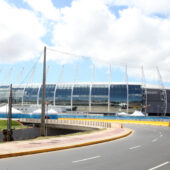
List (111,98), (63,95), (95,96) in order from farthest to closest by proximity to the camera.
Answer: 1. (63,95)
2. (95,96)
3. (111,98)

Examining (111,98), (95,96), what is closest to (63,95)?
(95,96)

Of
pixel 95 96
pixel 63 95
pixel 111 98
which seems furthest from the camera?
pixel 63 95

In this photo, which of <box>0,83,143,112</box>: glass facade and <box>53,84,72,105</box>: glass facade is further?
<box>53,84,72,105</box>: glass facade

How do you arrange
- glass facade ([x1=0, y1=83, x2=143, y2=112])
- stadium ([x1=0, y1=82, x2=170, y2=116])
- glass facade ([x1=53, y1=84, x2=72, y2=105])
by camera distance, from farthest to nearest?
glass facade ([x1=53, y1=84, x2=72, y2=105]) < glass facade ([x1=0, y1=83, x2=143, y2=112]) < stadium ([x1=0, y1=82, x2=170, y2=116])

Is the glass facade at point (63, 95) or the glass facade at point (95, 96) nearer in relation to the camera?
the glass facade at point (95, 96)


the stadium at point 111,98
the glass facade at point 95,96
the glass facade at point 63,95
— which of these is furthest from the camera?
the glass facade at point 63,95

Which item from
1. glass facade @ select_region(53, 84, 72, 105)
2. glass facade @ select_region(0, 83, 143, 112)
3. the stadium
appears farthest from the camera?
glass facade @ select_region(53, 84, 72, 105)

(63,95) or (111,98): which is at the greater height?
(63,95)

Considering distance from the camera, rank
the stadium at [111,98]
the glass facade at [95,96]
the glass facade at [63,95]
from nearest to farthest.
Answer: the stadium at [111,98]
the glass facade at [95,96]
the glass facade at [63,95]

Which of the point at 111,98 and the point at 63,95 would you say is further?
the point at 63,95

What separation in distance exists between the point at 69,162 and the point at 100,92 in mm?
95423

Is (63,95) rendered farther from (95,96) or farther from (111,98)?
(111,98)

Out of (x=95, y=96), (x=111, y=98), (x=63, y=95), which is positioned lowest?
(x=111, y=98)

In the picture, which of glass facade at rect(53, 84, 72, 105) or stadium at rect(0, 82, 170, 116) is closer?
stadium at rect(0, 82, 170, 116)
